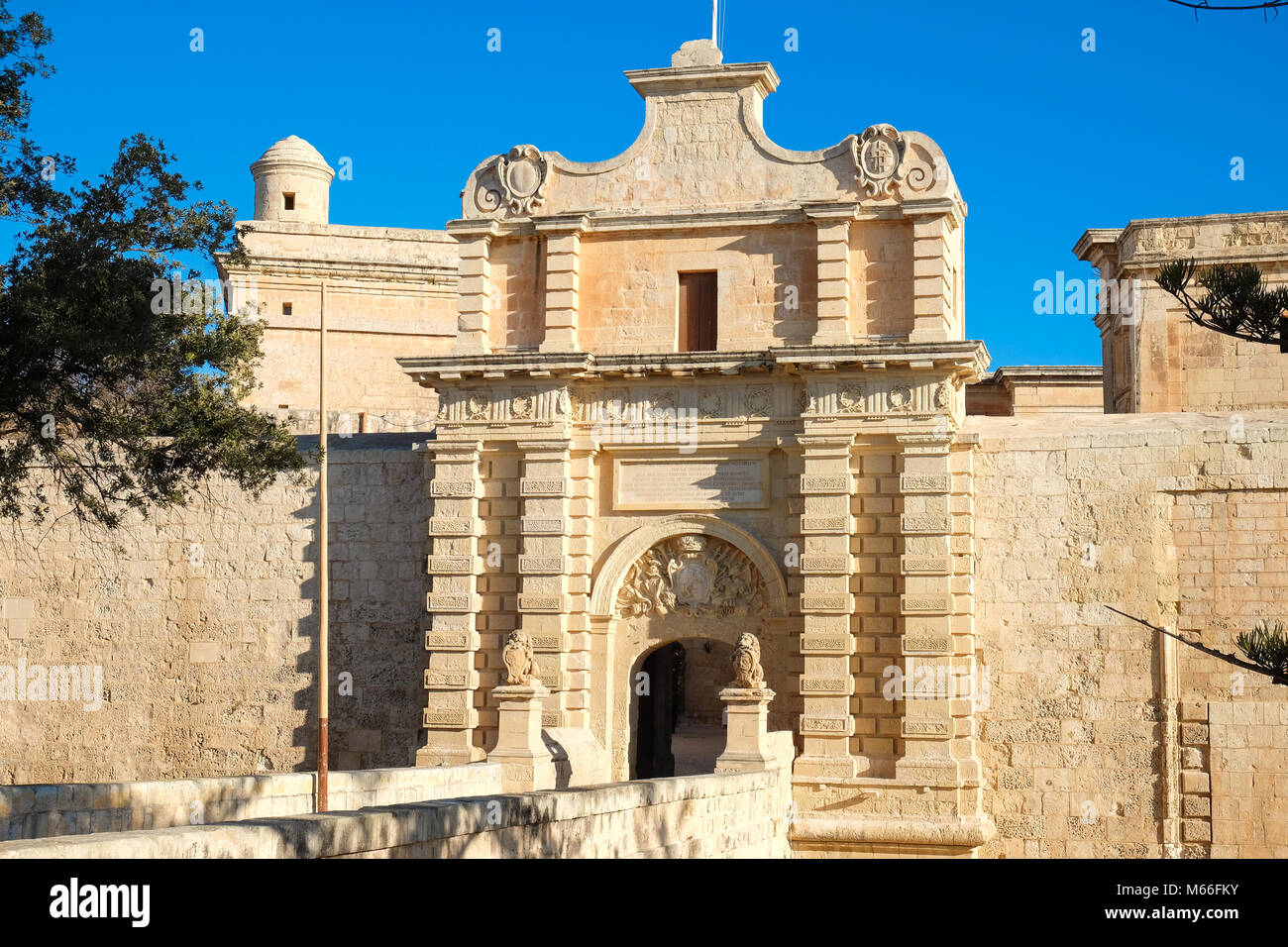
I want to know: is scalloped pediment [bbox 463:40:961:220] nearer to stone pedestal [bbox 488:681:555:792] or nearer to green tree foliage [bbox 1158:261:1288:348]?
stone pedestal [bbox 488:681:555:792]

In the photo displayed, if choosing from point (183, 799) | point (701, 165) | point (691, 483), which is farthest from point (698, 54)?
point (183, 799)

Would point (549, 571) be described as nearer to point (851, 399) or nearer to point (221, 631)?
point (851, 399)

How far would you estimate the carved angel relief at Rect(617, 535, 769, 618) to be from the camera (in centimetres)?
1964

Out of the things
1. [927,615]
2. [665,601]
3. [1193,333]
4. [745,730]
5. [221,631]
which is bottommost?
[745,730]

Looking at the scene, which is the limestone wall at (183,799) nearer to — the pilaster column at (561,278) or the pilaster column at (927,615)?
the pilaster column at (927,615)

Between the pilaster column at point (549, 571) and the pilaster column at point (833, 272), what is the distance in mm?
3442

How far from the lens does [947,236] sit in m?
19.3

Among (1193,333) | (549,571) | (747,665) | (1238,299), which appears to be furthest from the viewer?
(1193,333)

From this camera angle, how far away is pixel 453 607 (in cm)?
1986

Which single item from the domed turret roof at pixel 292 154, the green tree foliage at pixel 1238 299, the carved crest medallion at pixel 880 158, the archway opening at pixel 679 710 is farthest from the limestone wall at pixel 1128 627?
the domed turret roof at pixel 292 154

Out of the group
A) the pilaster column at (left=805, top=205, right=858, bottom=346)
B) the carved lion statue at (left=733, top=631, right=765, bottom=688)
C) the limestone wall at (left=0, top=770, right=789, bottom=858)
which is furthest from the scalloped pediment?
the limestone wall at (left=0, top=770, right=789, bottom=858)

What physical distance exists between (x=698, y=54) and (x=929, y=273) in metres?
4.00

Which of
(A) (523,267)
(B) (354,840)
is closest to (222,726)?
(A) (523,267)
